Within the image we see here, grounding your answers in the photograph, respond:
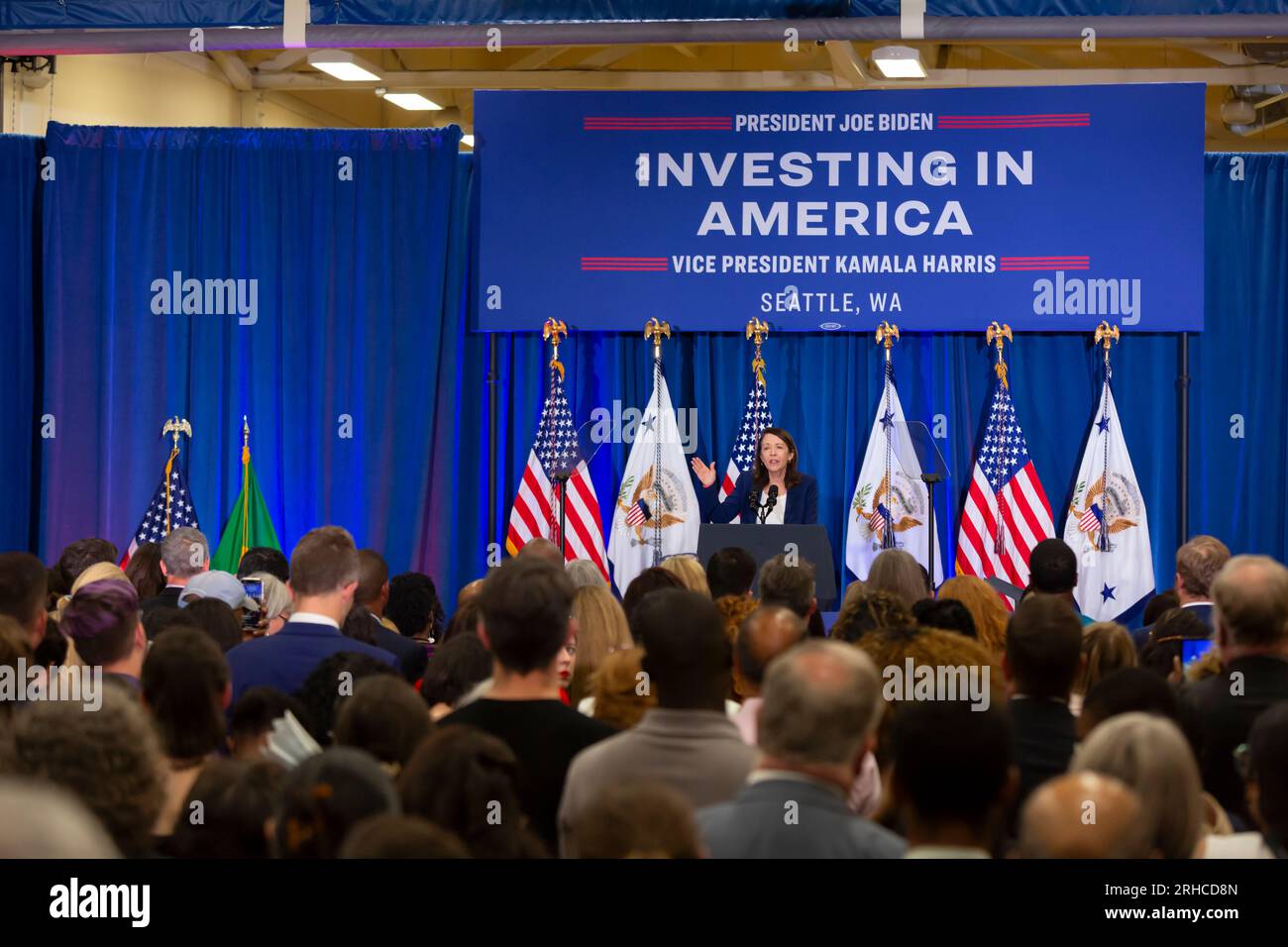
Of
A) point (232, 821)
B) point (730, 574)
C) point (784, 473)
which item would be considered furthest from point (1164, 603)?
point (232, 821)

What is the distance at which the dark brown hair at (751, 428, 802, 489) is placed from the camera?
A: 30.1ft

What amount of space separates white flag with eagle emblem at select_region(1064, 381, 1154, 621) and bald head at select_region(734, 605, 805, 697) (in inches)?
238

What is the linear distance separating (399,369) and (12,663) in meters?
6.53

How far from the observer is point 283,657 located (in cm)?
434

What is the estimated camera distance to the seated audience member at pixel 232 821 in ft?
8.33

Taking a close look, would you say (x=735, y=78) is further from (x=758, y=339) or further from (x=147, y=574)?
(x=147, y=574)

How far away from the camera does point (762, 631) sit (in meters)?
3.88

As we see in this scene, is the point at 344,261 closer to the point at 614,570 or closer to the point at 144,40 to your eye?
the point at 144,40

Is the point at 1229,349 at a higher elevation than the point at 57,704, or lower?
higher

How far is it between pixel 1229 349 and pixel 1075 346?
101 centimetres

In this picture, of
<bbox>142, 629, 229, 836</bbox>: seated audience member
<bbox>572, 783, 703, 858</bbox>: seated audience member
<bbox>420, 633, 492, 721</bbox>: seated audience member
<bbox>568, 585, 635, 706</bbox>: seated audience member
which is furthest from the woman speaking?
<bbox>572, 783, 703, 858</bbox>: seated audience member

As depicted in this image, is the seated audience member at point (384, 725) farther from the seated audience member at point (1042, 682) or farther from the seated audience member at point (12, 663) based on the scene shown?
the seated audience member at point (1042, 682)

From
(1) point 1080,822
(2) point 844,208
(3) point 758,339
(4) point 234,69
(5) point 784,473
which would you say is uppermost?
(4) point 234,69
